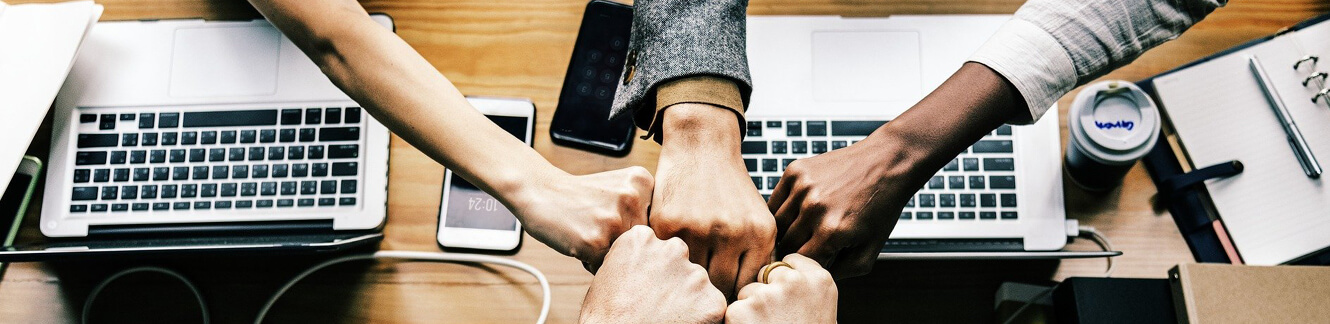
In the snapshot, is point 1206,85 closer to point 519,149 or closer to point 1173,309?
point 1173,309

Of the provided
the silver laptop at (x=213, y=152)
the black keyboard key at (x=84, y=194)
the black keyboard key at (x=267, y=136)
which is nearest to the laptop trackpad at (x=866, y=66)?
the silver laptop at (x=213, y=152)

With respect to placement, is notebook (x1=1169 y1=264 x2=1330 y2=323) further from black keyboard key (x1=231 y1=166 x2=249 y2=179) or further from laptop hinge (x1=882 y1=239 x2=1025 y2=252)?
black keyboard key (x1=231 y1=166 x2=249 y2=179)

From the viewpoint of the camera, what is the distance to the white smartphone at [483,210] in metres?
0.86

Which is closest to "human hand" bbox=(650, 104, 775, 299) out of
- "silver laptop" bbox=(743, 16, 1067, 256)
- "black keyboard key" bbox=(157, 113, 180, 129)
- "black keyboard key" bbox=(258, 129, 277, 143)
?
"silver laptop" bbox=(743, 16, 1067, 256)

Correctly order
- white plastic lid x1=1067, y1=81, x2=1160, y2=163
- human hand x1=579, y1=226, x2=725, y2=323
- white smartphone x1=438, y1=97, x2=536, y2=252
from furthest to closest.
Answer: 1. white smartphone x1=438, y1=97, x2=536, y2=252
2. white plastic lid x1=1067, y1=81, x2=1160, y2=163
3. human hand x1=579, y1=226, x2=725, y2=323

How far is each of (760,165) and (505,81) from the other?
330 mm

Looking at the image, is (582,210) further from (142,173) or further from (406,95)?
(142,173)

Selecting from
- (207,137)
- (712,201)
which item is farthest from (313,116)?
(712,201)

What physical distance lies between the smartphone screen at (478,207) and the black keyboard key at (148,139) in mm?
339

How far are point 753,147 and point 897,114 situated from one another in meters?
0.17

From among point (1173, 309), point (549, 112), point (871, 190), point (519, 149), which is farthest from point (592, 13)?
point (1173, 309)

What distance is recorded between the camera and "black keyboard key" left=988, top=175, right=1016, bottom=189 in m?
0.82

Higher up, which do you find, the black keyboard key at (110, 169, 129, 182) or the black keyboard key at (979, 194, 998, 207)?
the black keyboard key at (110, 169, 129, 182)

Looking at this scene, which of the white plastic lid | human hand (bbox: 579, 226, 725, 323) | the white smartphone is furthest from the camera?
the white smartphone
